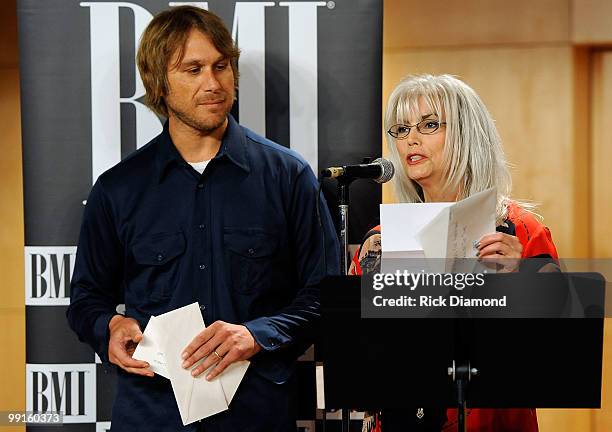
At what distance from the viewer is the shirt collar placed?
285cm

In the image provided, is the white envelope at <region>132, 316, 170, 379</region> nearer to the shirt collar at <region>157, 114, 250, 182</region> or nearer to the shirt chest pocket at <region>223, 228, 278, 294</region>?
the shirt chest pocket at <region>223, 228, 278, 294</region>

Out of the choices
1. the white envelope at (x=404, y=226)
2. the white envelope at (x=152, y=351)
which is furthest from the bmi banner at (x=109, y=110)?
the white envelope at (x=404, y=226)

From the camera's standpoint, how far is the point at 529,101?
3.71 metres

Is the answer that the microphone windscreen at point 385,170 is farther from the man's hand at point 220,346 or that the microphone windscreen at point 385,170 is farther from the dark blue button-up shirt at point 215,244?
the man's hand at point 220,346

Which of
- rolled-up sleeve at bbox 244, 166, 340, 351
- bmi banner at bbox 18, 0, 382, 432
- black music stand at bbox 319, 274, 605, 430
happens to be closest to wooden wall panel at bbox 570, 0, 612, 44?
bmi banner at bbox 18, 0, 382, 432

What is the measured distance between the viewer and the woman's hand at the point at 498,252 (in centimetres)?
226

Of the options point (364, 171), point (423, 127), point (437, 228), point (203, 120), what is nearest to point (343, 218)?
point (364, 171)

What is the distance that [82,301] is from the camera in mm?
2881

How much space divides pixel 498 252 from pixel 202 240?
101cm

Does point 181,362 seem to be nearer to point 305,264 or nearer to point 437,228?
point 305,264

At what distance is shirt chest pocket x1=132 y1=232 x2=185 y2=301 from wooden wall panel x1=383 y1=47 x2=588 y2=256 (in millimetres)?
1345

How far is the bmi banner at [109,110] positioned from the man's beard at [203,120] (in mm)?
311

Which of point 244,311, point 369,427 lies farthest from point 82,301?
point 369,427

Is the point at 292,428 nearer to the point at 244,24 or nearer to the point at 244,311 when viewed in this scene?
the point at 244,311
